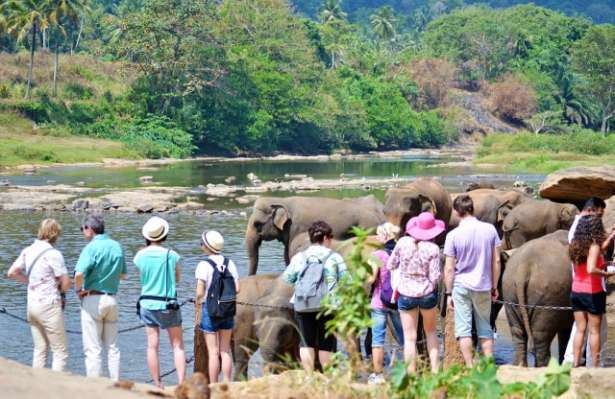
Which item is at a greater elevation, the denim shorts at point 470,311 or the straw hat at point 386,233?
the straw hat at point 386,233

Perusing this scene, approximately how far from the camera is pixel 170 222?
3288cm

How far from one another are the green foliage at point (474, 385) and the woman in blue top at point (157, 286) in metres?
3.02

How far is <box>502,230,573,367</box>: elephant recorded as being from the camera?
12.5 meters

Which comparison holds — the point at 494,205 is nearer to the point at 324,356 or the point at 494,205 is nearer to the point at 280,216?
the point at 280,216

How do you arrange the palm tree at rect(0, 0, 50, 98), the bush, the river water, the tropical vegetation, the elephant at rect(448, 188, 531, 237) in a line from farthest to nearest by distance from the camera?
the bush < the tropical vegetation < the palm tree at rect(0, 0, 50, 98) < the elephant at rect(448, 188, 531, 237) < the river water

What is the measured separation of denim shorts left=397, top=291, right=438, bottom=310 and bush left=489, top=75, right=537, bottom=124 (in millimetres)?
104438

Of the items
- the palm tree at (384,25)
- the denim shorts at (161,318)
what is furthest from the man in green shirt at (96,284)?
the palm tree at (384,25)

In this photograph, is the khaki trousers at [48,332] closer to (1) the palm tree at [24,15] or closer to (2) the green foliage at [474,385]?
(2) the green foliage at [474,385]

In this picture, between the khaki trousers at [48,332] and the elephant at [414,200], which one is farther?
the elephant at [414,200]

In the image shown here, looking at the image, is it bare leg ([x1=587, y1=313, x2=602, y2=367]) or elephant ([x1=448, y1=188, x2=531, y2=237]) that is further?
elephant ([x1=448, y1=188, x2=531, y2=237])

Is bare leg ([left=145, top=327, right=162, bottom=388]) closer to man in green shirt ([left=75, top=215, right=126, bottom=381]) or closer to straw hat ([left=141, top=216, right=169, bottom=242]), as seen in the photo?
man in green shirt ([left=75, top=215, right=126, bottom=381])

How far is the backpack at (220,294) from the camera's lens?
1016 centimetres

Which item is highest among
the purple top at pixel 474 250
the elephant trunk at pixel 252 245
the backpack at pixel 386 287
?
the purple top at pixel 474 250

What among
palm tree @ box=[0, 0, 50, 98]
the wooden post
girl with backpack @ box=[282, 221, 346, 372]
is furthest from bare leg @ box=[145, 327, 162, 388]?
palm tree @ box=[0, 0, 50, 98]
